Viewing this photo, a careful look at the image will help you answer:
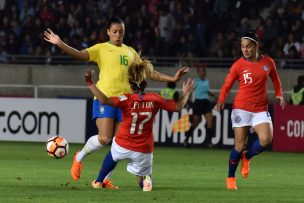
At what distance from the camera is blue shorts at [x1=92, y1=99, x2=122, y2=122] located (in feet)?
46.6

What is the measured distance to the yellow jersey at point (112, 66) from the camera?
14.2m

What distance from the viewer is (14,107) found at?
26.9 m

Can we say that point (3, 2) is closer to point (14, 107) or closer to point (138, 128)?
point (14, 107)

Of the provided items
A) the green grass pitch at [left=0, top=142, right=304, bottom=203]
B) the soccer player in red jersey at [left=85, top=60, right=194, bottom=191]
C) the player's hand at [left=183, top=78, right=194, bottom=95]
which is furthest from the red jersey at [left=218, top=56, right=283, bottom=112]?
the player's hand at [left=183, top=78, right=194, bottom=95]

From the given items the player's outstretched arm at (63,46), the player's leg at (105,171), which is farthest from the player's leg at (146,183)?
the player's outstretched arm at (63,46)

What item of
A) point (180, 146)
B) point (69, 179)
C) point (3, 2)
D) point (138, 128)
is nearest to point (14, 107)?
point (180, 146)

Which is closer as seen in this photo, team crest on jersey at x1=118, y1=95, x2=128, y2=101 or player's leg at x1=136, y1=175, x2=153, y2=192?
team crest on jersey at x1=118, y1=95, x2=128, y2=101

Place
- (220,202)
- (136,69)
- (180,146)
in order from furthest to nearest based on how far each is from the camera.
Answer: (180,146) → (136,69) → (220,202)

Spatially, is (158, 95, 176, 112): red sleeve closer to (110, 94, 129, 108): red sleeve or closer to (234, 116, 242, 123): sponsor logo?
(110, 94, 129, 108): red sleeve

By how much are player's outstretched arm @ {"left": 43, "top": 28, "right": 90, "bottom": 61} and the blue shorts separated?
661 mm

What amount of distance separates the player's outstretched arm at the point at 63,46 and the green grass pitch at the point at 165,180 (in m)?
1.67

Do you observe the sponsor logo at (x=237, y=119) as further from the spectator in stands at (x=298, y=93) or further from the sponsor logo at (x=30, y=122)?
the sponsor logo at (x=30, y=122)

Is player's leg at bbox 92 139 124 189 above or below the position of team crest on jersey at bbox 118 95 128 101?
below

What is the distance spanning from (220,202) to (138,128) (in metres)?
1.62
